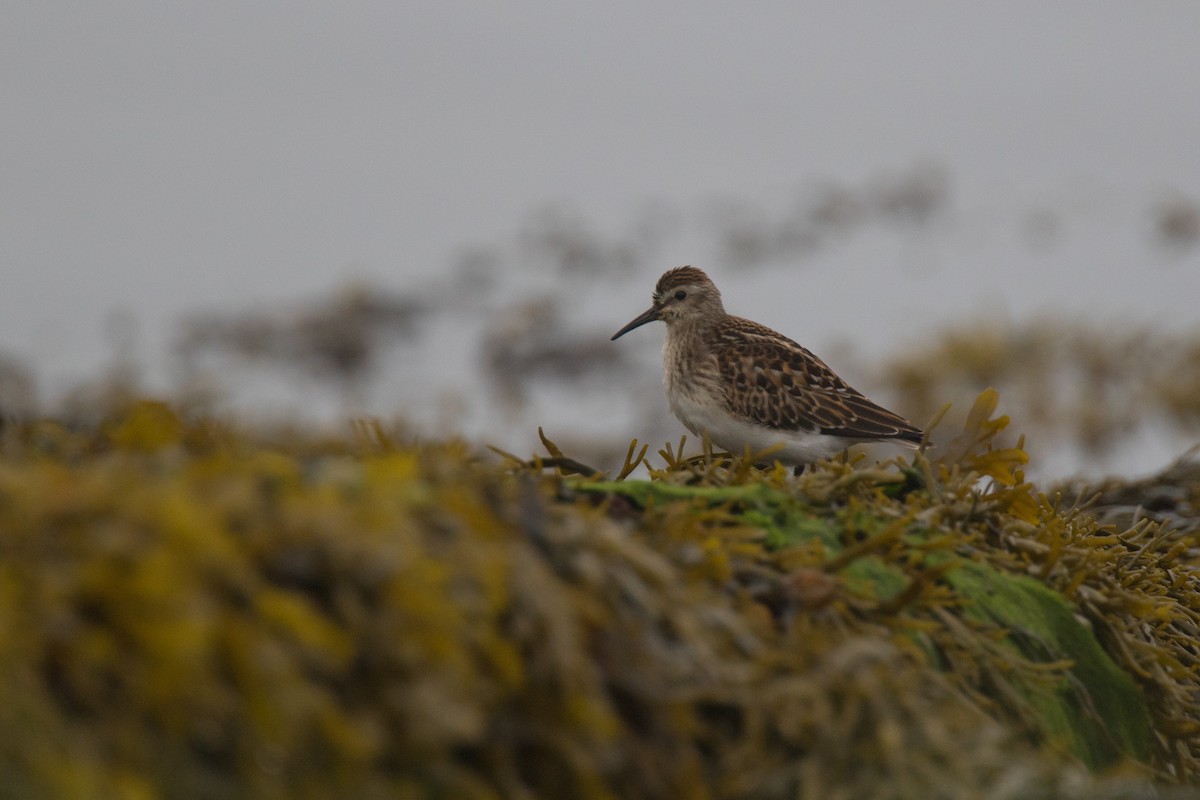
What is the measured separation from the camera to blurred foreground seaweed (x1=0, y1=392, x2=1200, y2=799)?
197 centimetres

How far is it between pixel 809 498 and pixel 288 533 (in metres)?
1.67

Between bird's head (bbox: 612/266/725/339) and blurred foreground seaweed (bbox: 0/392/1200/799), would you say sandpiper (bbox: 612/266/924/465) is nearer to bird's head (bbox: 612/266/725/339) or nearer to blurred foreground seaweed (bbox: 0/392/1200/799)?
bird's head (bbox: 612/266/725/339)

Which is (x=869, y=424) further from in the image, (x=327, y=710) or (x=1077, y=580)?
(x=327, y=710)

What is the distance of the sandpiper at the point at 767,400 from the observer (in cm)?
713

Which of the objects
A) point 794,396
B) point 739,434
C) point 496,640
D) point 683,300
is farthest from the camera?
point 683,300

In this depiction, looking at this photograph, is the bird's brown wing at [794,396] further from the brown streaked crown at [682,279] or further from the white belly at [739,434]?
the brown streaked crown at [682,279]

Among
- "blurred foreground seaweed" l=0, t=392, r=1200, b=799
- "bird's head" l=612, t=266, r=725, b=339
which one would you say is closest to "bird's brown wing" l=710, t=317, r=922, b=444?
"bird's head" l=612, t=266, r=725, b=339

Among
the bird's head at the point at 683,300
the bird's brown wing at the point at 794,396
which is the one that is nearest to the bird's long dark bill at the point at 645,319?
the bird's head at the point at 683,300

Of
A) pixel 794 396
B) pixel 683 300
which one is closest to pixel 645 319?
pixel 683 300

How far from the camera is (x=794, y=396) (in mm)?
7223

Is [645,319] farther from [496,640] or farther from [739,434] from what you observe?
[496,640]

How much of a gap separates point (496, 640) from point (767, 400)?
5062 millimetres

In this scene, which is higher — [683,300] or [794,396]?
[683,300]

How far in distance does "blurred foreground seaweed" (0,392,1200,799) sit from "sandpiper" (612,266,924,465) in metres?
3.62
